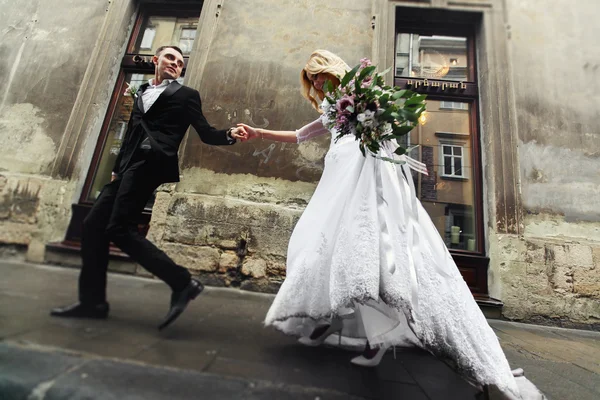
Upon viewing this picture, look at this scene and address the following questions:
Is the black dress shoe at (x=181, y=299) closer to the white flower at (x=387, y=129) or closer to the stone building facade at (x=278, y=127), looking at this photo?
the stone building facade at (x=278, y=127)

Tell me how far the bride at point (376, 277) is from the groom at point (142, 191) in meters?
0.36

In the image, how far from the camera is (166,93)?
2.20ft

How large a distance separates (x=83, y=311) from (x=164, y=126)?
1.35 ft

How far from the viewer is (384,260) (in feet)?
3.69

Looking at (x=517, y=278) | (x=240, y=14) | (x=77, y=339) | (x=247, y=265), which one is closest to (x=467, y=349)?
(x=247, y=265)

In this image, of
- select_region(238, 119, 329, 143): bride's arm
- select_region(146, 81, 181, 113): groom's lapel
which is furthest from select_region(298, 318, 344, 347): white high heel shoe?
select_region(238, 119, 329, 143): bride's arm

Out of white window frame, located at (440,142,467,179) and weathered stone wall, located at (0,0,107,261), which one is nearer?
weathered stone wall, located at (0,0,107,261)

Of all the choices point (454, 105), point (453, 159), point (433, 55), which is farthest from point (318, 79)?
point (433, 55)

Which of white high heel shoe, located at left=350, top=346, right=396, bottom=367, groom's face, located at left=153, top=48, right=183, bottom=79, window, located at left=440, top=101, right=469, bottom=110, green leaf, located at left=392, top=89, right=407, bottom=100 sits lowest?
white high heel shoe, located at left=350, top=346, right=396, bottom=367

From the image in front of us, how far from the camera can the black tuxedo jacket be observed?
0.62m

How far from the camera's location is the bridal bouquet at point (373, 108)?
1021 millimetres

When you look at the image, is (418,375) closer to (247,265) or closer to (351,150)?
(247,265)

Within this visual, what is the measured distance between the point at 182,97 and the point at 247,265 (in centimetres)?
64

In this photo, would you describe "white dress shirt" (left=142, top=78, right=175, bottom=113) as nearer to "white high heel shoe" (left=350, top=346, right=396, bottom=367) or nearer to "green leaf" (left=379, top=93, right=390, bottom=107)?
"green leaf" (left=379, top=93, right=390, bottom=107)
